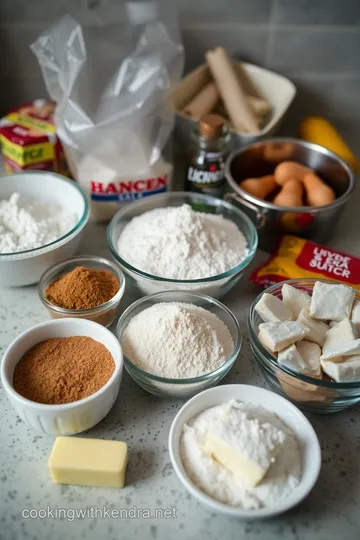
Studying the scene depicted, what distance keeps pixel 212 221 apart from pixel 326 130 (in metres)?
0.40

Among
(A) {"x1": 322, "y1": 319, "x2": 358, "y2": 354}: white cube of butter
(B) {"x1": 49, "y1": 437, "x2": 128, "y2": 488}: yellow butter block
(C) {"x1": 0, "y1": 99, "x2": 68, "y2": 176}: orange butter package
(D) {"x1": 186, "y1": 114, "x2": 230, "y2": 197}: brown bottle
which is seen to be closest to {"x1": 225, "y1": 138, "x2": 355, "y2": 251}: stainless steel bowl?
(D) {"x1": 186, "y1": 114, "x2": 230, "y2": 197}: brown bottle

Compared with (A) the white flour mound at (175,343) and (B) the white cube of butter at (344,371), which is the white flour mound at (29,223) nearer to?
(A) the white flour mound at (175,343)

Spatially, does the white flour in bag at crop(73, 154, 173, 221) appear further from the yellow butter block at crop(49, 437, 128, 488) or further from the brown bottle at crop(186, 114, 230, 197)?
the yellow butter block at crop(49, 437, 128, 488)

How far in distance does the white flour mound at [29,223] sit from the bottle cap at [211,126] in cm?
28

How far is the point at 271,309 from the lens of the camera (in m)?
0.75

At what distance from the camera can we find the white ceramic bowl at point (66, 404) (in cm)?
63

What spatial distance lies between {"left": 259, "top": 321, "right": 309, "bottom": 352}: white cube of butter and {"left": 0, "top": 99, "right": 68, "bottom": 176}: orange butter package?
1.88ft

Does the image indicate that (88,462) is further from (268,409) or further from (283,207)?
→ (283,207)

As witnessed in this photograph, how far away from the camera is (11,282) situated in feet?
2.83

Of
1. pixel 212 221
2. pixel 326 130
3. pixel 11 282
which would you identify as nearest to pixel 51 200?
pixel 11 282

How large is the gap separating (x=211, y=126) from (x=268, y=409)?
0.52 meters

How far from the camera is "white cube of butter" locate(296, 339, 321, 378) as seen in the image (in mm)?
679

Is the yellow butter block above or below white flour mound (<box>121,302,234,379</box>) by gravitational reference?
below

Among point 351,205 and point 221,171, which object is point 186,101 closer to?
point 221,171
